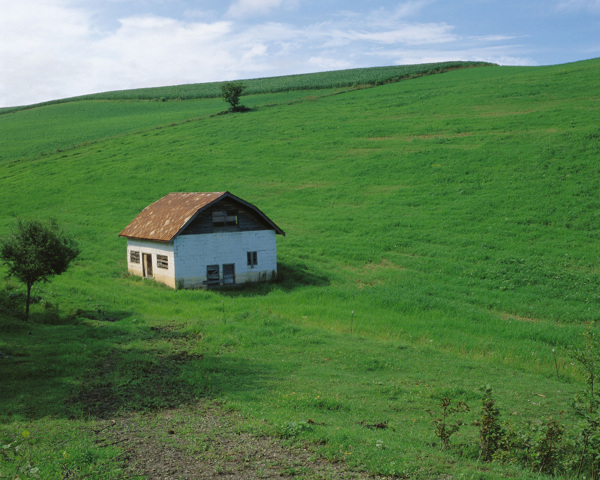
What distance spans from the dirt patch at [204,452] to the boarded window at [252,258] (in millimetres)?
21863

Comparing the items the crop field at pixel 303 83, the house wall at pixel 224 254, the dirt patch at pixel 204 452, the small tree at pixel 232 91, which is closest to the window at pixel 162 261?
the house wall at pixel 224 254

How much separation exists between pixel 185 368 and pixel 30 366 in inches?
180

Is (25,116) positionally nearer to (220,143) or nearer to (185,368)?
(220,143)

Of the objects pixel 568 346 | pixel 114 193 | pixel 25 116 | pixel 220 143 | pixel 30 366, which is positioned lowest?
pixel 568 346

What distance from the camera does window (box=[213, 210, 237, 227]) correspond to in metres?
33.0

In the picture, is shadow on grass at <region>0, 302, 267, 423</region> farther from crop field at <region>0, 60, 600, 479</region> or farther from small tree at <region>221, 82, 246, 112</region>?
small tree at <region>221, 82, 246, 112</region>

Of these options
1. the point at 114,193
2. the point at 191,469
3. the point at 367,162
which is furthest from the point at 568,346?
the point at 114,193

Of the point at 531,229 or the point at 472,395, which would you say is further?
the point at 531,229

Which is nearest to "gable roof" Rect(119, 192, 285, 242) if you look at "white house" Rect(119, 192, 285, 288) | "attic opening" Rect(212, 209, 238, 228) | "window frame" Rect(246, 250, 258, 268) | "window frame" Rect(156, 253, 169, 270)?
"white house" Rect(119, 192, 285, 288)

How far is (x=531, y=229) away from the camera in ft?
122

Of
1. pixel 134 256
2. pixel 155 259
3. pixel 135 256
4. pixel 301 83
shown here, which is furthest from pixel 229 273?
A: pixel 301 83

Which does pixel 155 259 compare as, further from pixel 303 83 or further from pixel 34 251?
pixel 303 83

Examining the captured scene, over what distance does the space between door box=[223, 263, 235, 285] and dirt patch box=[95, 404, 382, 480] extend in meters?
21.1

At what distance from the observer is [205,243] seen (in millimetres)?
32312
